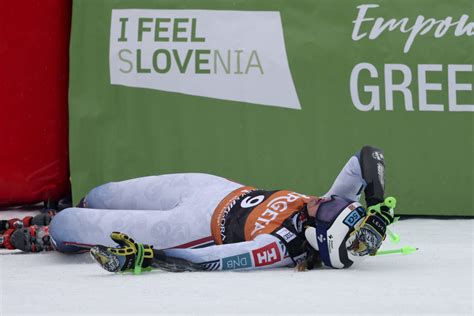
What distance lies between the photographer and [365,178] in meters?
4.33

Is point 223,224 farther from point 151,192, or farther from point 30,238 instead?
point 30,238

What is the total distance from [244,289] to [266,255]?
0.53m

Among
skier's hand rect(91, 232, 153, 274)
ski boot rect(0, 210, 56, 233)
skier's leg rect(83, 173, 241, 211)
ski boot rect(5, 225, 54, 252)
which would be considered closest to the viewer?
skier's hand rect(91, 232, 153, 274)

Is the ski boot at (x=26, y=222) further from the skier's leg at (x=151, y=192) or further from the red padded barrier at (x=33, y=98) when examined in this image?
the red padded barrier at (x=33, y=98)

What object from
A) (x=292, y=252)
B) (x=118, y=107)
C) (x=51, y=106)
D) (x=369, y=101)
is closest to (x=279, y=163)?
(x=369, y=101)

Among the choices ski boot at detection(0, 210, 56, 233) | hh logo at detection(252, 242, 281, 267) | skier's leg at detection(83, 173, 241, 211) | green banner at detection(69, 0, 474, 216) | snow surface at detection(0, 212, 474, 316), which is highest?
green banner at detection(69, 0, 474, 216)

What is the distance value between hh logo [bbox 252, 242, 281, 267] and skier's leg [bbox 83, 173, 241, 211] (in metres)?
0.64

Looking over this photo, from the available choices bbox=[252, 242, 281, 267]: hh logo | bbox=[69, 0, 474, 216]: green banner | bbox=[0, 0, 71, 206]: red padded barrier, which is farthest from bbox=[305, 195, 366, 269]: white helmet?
bbox=[0, 0, 71, 206]: red padded barrier

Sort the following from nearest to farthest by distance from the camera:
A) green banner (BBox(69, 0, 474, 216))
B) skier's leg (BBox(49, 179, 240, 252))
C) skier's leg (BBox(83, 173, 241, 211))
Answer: skier's leg (BBox(49, 179, 240, 252)) → skier's leg (BBox(83, 173, 241, 211)) → green banner (BBox(69, 0, 474, 216))

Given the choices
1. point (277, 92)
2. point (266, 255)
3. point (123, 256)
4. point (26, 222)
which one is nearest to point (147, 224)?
point (123, 256)

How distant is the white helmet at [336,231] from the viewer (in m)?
4.23

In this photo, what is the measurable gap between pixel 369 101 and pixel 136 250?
2.92 metres

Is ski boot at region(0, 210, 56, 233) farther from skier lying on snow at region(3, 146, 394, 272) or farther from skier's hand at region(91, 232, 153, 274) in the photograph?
skier's hand at region(91, 232, 153, 274)

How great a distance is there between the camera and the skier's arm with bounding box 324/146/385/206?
14.1 feet
